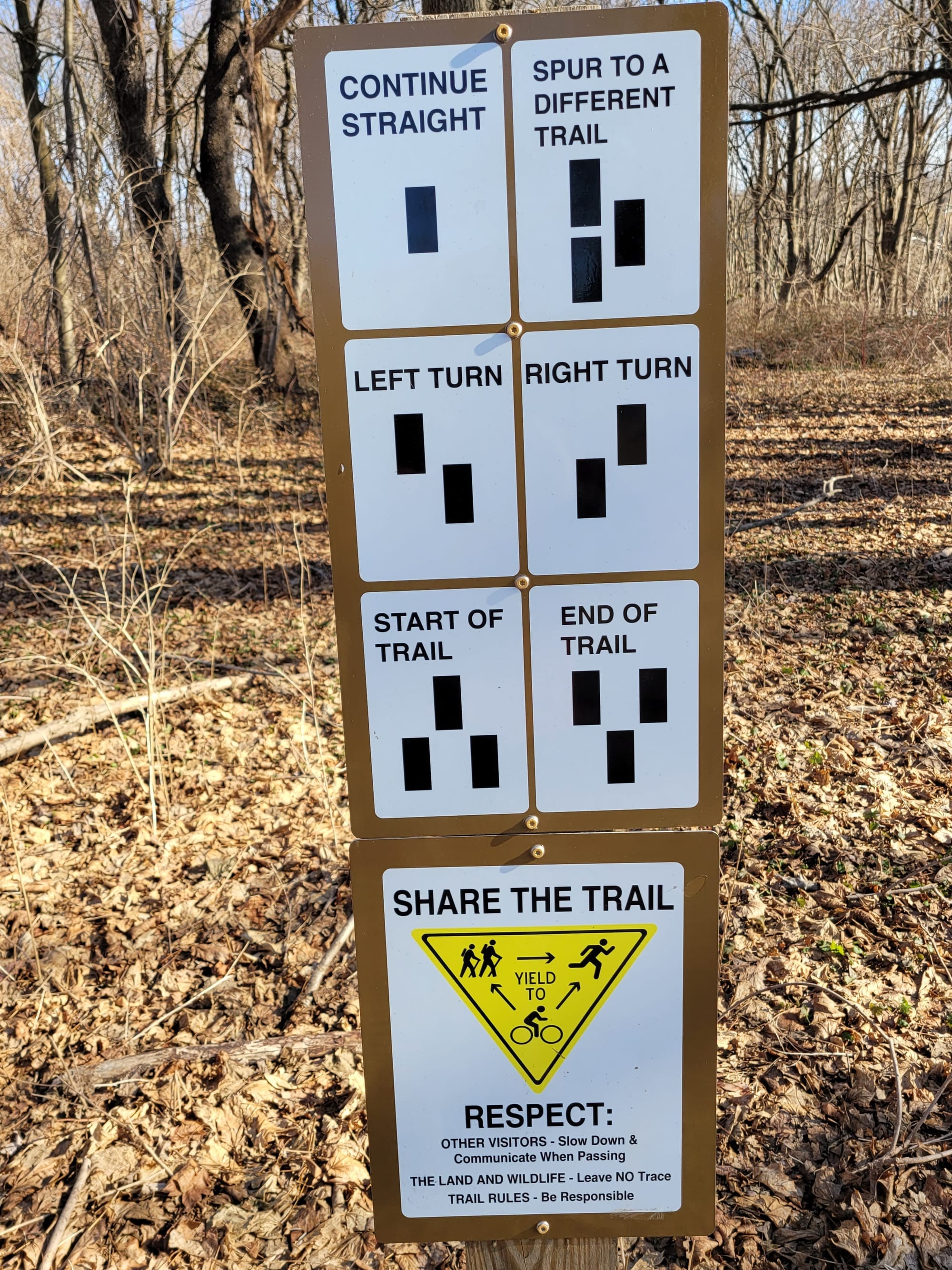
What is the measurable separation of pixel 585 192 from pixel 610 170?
0.05 meters

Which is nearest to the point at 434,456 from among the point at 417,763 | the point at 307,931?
the point at 417,763

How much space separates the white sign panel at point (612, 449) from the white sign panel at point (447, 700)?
14 centimetres

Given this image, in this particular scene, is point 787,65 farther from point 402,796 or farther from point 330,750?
point 402,796

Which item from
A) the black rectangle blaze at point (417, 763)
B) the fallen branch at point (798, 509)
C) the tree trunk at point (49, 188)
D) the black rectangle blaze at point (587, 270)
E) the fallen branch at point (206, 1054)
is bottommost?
the fallen branch at point (206, 1054)

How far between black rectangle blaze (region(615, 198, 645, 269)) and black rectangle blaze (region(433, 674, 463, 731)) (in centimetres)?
70

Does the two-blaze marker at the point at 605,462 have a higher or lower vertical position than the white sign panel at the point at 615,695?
higher

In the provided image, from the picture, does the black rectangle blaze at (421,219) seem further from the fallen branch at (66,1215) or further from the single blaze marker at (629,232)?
the fallen branch at (66,1215)

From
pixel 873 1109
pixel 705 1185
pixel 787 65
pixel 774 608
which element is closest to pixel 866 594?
pixel 774 608

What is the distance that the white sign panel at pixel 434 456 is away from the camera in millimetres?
1475

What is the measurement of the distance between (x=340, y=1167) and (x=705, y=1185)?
4.37 ft

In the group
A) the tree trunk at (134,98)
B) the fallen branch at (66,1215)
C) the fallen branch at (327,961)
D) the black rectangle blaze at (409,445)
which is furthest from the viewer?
the tree trunk at (134,98)

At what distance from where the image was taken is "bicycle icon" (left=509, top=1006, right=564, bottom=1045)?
167 cm

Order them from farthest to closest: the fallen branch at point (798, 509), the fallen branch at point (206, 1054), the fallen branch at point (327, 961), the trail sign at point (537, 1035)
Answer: the fallen branch at point (798, 509) < the fallen branch at point (327, 961) < the fallen branch at point (206, 1054) < the trail sign at point (537, 1035)

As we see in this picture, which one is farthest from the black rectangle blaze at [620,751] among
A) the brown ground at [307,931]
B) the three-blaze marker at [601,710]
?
the brown ground at [307,931]
